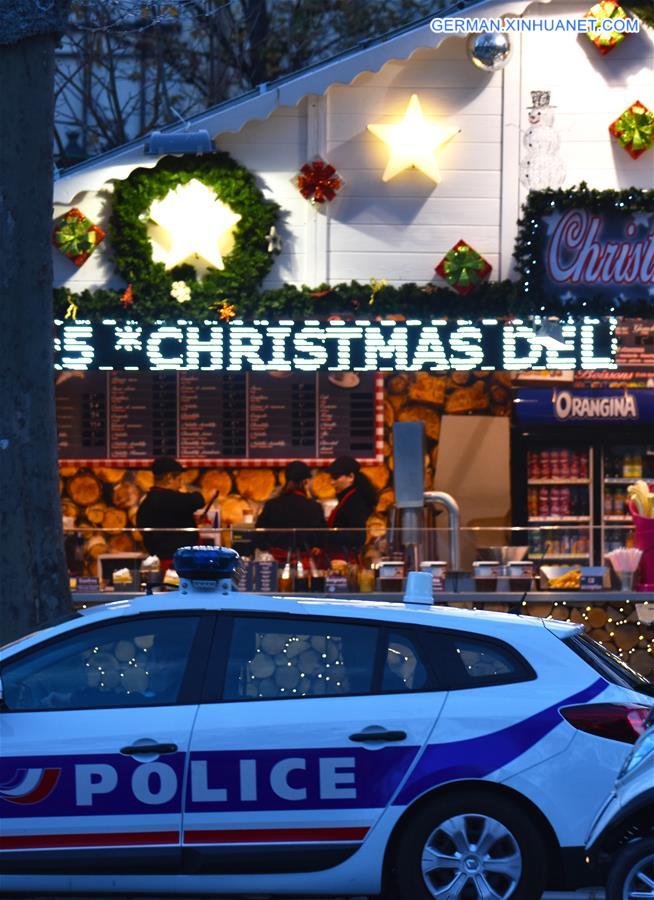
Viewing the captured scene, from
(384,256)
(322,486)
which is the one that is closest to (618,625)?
(322,486)

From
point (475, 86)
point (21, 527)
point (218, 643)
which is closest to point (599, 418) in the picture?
point (475, 86)

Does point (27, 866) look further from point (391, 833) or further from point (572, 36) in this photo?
point (572, 36)

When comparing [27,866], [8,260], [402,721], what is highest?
[8,260]

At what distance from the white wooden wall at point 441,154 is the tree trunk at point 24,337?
456 cm

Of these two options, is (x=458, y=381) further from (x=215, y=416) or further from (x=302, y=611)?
(x=302, y=611)

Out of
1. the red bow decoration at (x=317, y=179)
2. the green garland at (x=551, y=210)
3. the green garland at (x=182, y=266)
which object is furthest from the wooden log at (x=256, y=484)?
the green garland at (x=551, y=210)

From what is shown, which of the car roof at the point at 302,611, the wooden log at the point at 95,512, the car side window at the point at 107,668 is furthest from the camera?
the wooden log at the point at 95,512

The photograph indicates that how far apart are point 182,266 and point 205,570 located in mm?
7551

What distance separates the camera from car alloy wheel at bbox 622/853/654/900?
5.79 m

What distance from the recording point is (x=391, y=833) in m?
6.38

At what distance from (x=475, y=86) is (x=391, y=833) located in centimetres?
917

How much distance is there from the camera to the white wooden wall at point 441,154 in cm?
1411

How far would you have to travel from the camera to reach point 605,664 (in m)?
6.84

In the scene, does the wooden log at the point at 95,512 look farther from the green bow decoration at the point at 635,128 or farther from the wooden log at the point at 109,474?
the green bow decoration at the point at 635,128
